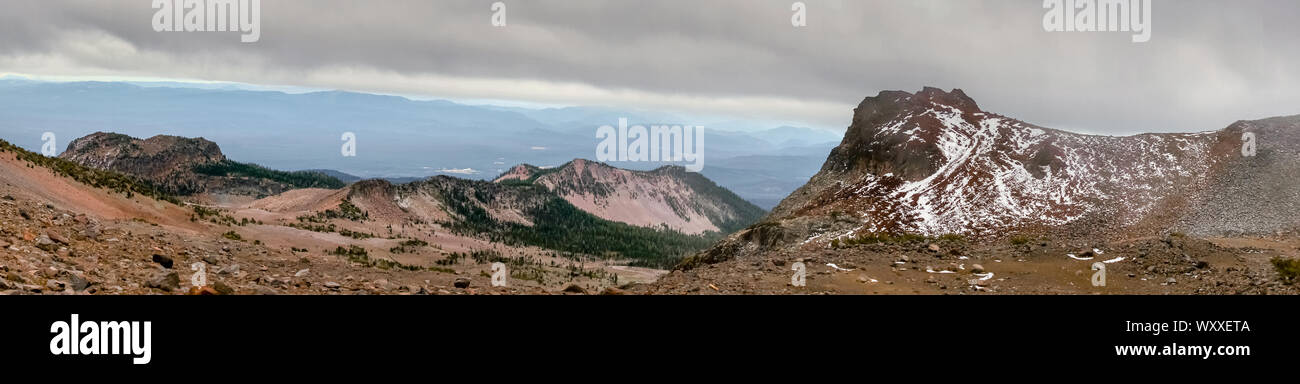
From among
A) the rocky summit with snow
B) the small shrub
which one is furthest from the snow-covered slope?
the small shrub

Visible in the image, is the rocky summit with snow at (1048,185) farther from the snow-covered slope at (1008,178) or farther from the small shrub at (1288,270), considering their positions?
the small shrub at (1288,270)

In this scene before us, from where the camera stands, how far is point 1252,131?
48719 mm

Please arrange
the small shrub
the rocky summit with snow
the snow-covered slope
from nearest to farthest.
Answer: the small shrub, the rocky summit with snow, the snow-covered slope

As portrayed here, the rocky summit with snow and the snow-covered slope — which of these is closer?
the rocky summit with snow

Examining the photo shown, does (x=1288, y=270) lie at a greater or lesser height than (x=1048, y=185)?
lesser

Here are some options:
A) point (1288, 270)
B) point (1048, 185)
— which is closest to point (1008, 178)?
point (1048, 185)

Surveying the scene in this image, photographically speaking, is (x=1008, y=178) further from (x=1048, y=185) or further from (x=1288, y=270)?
(x=1288, y=270)

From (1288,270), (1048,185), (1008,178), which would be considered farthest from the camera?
(1008,178)

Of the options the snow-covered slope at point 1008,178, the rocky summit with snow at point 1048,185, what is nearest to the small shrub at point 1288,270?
the rocky summit with snow at point 1048,185

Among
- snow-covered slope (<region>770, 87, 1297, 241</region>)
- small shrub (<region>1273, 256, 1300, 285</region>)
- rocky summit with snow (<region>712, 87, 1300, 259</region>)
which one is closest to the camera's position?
small shrub (<region>1273, 256, 1300, 285</region>)

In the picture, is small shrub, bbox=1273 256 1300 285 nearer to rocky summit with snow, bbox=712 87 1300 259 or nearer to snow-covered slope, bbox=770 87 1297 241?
rocky summit with snow, bbox=712 87 1300 259

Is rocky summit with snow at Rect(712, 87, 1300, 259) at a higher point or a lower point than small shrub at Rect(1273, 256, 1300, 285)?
higher
